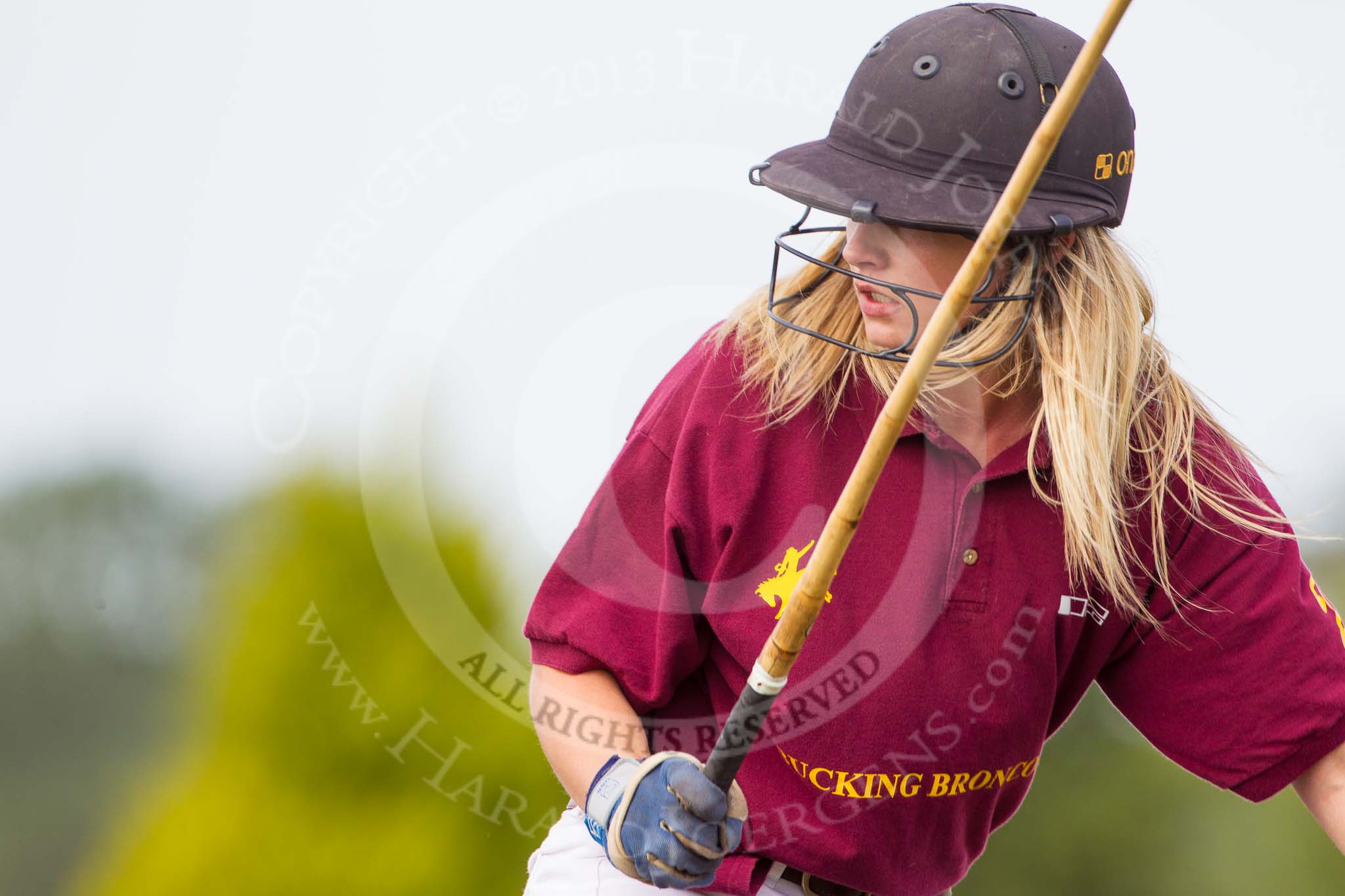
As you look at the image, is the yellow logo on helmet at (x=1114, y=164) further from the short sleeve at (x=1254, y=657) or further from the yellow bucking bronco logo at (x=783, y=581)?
the yellow bucking bronco logo at (x=783, y=581)

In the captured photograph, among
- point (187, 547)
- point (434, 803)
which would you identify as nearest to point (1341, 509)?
point (434, 803)

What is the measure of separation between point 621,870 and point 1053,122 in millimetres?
1311

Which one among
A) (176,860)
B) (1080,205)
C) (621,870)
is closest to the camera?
(621,870)

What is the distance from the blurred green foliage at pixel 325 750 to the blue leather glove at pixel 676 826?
5.30 m

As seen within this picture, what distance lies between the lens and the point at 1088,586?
250cm

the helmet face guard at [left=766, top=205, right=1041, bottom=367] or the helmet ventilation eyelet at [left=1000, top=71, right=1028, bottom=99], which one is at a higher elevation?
the helmet ventilation eyelet at [left=1000, top=71, right=1028, bottom=99]

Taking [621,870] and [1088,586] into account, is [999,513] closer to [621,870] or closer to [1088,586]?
[1088,586]

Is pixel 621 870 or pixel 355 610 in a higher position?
pixel 621 870

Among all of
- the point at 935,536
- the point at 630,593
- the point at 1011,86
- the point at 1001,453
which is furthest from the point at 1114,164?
the point at 630,593

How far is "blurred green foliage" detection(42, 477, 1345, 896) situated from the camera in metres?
7.37

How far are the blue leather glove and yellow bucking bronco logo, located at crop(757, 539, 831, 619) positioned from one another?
0.35 m

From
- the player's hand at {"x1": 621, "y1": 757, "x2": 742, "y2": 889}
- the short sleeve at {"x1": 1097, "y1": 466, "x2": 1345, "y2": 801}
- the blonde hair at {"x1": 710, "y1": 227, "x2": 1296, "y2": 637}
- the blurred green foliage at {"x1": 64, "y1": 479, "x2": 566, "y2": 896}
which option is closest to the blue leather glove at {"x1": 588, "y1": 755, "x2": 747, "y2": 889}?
the player's hand at {"x1": 621, "y1": 757, "x2": 742, "y2": 889}

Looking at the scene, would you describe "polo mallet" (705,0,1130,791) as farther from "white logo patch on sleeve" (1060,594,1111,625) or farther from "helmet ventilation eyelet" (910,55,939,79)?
"white logo patch on sleeve" (1060,594,1111,625)

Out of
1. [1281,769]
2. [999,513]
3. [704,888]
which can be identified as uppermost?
[999,513]
